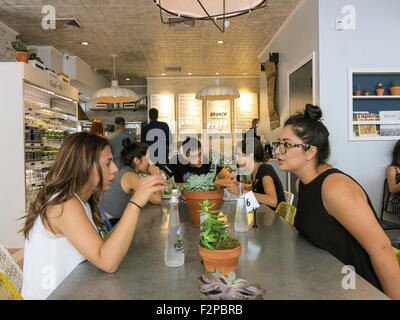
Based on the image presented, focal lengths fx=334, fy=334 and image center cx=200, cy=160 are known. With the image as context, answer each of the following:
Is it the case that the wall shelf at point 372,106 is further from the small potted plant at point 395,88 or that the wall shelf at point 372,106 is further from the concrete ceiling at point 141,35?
the concrete ceiling at point 141,35

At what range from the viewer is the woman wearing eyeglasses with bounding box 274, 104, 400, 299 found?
1.42 metres

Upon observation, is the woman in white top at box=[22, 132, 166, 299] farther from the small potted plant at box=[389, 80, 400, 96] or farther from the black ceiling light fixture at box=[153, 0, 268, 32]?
the small potted plant at box=[389, 80, 400, 96]

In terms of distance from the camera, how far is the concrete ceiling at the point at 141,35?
475 centimetres

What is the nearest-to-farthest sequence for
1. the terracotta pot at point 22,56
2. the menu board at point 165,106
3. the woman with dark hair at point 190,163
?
the terracotta pot at point 22,56
the woman with dark hair at point 190,163
the menu board at point 165,106

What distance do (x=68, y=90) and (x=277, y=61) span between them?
3754 mm

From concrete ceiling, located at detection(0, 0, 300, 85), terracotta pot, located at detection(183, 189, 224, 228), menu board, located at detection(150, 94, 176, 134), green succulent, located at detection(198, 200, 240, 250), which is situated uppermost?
concrete ceiling, located at detection(0, 0, 300, 85)

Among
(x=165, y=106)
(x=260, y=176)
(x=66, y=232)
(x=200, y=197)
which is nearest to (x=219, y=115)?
(x=165, y=106)

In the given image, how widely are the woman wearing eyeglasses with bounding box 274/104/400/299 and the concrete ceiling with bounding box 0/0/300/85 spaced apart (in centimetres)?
343

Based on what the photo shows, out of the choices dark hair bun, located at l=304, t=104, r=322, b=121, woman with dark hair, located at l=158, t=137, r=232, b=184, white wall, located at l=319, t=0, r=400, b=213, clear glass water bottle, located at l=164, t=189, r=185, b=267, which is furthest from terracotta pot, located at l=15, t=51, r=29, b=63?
clear glass water bottle, located at l=164, t=189, r=185, b=267

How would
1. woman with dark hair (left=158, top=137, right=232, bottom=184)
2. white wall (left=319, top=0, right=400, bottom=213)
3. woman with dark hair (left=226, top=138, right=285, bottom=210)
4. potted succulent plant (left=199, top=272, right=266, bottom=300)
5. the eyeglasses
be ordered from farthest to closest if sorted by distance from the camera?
1. woman with dark hair (left=158, top=137, right=232, bottom=184)
2. white wall (left=319, top=0, right=400, bottom=213)
3. woman with dark hair (left=226, top=138, right=285, bottom=210)
4. the eyeglasses
5. potted succulent plant (left=199, top=272, right=266, bottom=300)

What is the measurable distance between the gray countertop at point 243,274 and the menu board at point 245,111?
25.3 ft

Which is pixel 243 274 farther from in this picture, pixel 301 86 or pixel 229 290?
pixel 301 86

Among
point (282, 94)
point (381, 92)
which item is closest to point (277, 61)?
point (282, 94)

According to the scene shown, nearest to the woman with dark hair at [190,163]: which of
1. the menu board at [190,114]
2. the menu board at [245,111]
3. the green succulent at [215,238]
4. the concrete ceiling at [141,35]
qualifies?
the concrete ceiling at [141,35]
